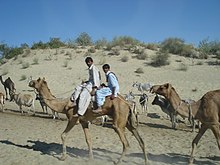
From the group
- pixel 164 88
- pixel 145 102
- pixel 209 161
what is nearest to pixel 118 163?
pixel 209 161

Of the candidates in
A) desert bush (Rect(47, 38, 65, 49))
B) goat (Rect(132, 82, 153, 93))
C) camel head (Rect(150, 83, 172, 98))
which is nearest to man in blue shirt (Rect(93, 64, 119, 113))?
camel head (Rect(150, 83, 172, 98))

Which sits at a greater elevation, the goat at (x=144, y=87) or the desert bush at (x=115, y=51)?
the desert bush at (x=115, y=51)

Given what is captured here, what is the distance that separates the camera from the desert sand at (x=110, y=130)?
11258mm

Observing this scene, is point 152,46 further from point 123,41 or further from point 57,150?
point 57,150

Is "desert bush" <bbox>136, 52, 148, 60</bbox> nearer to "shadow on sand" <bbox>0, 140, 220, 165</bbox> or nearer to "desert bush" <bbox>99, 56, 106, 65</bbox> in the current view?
"desert bush" <bbox>99, 56, 106, 65</bbox>

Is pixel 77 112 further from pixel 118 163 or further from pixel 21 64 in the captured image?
pixel 21 64

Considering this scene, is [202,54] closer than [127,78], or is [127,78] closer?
[127,78]

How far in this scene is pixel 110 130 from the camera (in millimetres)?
16625

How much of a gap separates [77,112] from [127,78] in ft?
72.0

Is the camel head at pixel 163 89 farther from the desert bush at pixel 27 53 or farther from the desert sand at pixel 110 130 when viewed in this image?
the desert bush at pixel 27 53

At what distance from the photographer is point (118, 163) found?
10.4 metres

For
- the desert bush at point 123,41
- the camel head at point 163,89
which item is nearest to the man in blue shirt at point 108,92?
the camel head at point 163,89

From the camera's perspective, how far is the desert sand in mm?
11258

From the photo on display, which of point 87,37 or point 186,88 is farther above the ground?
point 87,37
